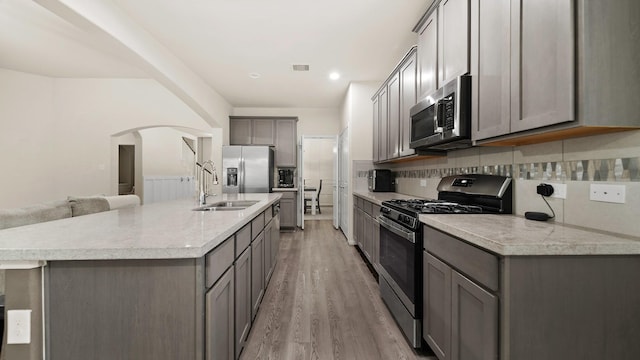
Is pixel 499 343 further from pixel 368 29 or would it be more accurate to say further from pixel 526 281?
pixel 368 29

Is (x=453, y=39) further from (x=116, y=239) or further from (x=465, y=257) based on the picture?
(x=116, y=239)

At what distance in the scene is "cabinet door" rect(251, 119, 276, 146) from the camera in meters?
6.27

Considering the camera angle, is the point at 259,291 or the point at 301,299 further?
the point at 301,299

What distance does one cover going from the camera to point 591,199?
1.32 meters

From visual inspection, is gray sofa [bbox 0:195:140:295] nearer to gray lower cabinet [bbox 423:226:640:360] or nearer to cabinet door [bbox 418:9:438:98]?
gray lower cabinet [bbox 423:226:640:360]

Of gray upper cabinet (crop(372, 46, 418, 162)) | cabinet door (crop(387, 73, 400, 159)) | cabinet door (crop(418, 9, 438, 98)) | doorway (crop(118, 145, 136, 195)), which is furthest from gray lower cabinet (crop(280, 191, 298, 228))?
doorway (crop(118, 145, 136, 195))

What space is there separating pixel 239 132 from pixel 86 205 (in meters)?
3.75

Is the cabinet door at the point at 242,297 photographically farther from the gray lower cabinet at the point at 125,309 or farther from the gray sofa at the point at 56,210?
the gray sofa at the point at 56,210

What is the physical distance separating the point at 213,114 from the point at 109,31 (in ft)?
8.26

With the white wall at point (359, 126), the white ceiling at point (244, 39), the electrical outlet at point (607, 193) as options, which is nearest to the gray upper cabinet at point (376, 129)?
the white wall at point (359, 126)

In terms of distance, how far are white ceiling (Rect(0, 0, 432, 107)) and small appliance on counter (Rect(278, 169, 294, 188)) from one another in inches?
82.9

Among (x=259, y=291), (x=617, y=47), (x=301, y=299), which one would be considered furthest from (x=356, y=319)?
(x=617, y=47)

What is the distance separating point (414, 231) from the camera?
1.83 metres

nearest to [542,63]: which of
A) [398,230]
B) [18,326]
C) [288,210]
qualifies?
[398,230]
